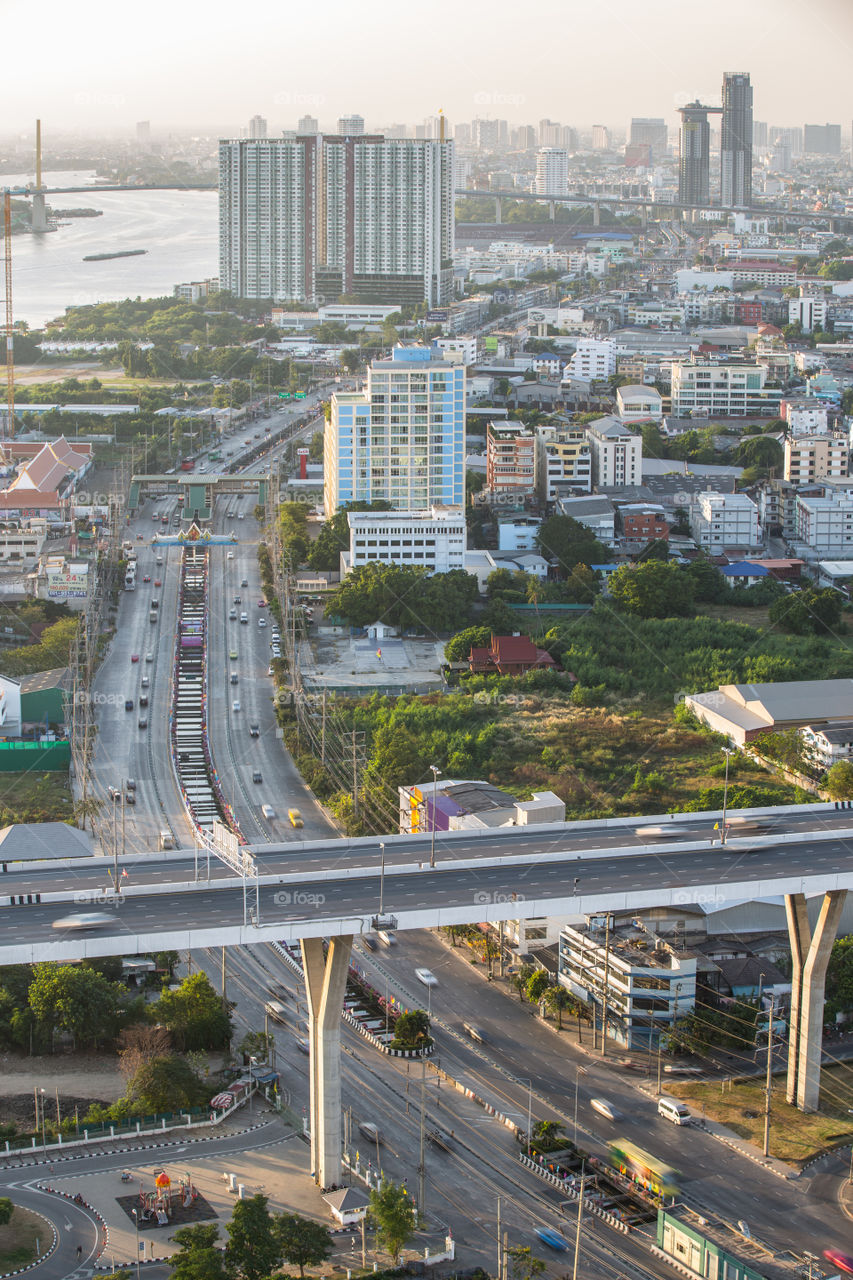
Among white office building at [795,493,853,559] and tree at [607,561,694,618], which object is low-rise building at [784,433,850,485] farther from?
tree at [607,561,694,618]

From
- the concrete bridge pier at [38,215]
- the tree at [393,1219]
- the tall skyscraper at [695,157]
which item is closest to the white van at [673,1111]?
the tree at [393,1219]

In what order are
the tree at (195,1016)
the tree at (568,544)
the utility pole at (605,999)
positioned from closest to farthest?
the tree at (195,1016) → the utility pole at (605,999) → the tree at (568,544)

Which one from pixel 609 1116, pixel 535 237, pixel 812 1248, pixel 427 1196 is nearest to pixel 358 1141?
pixel 427 1196

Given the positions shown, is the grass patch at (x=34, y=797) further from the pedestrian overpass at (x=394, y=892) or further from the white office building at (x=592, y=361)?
the white office building at (x=592, y=361)

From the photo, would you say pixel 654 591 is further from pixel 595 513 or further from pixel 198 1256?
pixel 198 1256

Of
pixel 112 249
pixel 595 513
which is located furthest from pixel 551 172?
pixel 595 513

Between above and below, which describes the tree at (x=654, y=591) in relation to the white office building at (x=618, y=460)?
below

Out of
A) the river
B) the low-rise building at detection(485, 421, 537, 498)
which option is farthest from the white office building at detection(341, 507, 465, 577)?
the river
